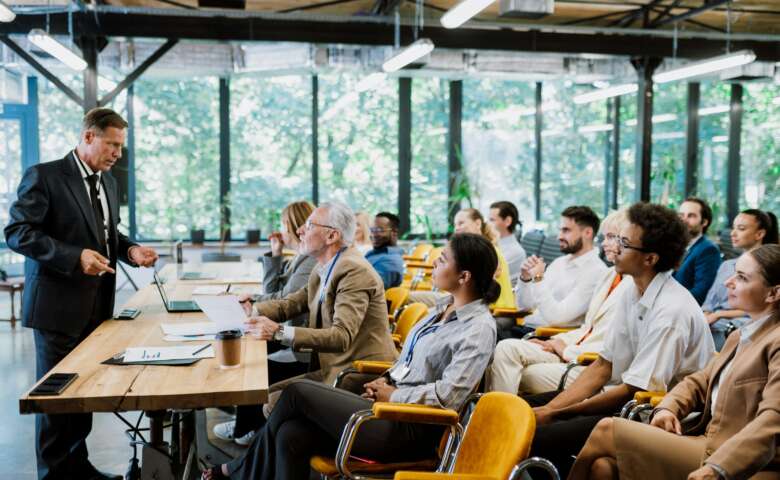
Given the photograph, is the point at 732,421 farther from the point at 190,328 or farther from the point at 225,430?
the point at 225,430

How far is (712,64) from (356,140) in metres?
5.10

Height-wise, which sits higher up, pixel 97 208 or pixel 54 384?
pixel 97 208

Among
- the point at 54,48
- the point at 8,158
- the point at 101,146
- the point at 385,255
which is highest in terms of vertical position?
the point at 54,48

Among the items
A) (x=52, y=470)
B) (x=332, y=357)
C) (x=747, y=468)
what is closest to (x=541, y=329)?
(x=332, y=357)

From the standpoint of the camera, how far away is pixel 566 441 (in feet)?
8.20

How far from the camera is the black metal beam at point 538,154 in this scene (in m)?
11.4

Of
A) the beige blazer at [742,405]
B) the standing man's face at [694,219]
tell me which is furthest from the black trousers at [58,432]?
the standing man's face at [694,219]

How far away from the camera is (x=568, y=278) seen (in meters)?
4.37

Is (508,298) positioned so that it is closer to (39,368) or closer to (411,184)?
(39,368)

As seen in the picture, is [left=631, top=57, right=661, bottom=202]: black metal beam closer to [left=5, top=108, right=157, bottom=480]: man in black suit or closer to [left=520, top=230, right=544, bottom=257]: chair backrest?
[left=520, top=230, right=544, bottom=257]: chair backrest

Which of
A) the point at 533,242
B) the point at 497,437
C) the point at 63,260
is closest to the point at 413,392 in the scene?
the point at 497,437

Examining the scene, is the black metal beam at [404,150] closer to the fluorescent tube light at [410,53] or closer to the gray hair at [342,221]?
the fluorescent tube light at [410,53]

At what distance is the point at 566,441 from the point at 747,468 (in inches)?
28.3

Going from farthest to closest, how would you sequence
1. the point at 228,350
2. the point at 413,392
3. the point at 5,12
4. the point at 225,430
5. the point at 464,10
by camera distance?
the point at 464,10 < the point at 5,12 < the point at 225,430 < the point at 413,392 < the point at 228,350
